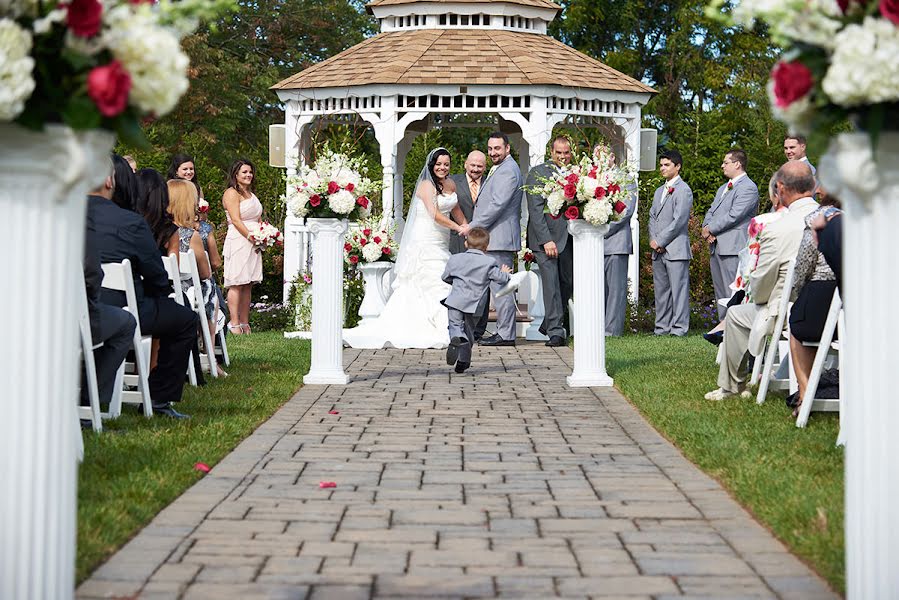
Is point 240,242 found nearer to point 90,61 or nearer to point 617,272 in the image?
Result: point 617,272

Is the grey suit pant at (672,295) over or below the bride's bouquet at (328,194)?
below

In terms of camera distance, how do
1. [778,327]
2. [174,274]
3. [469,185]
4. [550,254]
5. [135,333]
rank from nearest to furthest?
[135,333]
[778,327]
[174,274]
[550,254]
[469,185]

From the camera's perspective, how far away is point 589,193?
36.1 ft

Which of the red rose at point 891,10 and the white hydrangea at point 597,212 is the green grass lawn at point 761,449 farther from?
the red rose at point 891,10

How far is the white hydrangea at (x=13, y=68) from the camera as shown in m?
3.33

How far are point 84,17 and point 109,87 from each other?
189 mm

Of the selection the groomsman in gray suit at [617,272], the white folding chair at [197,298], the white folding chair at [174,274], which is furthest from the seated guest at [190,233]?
the groomsman in gray suit at [617,272]

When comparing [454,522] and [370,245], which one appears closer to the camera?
[454,522]

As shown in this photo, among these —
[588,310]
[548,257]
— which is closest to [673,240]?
[548,257]

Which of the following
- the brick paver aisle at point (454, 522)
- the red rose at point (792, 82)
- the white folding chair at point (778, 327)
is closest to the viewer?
the red rose at point (792, 82)

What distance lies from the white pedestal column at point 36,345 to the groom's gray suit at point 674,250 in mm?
12830

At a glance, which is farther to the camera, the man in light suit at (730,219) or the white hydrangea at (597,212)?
the man in light suit at (730,219)

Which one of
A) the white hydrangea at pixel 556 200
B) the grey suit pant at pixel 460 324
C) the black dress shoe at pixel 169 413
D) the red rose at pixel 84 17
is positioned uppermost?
the red rose at pixel 84 17

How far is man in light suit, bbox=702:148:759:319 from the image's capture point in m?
15.0
